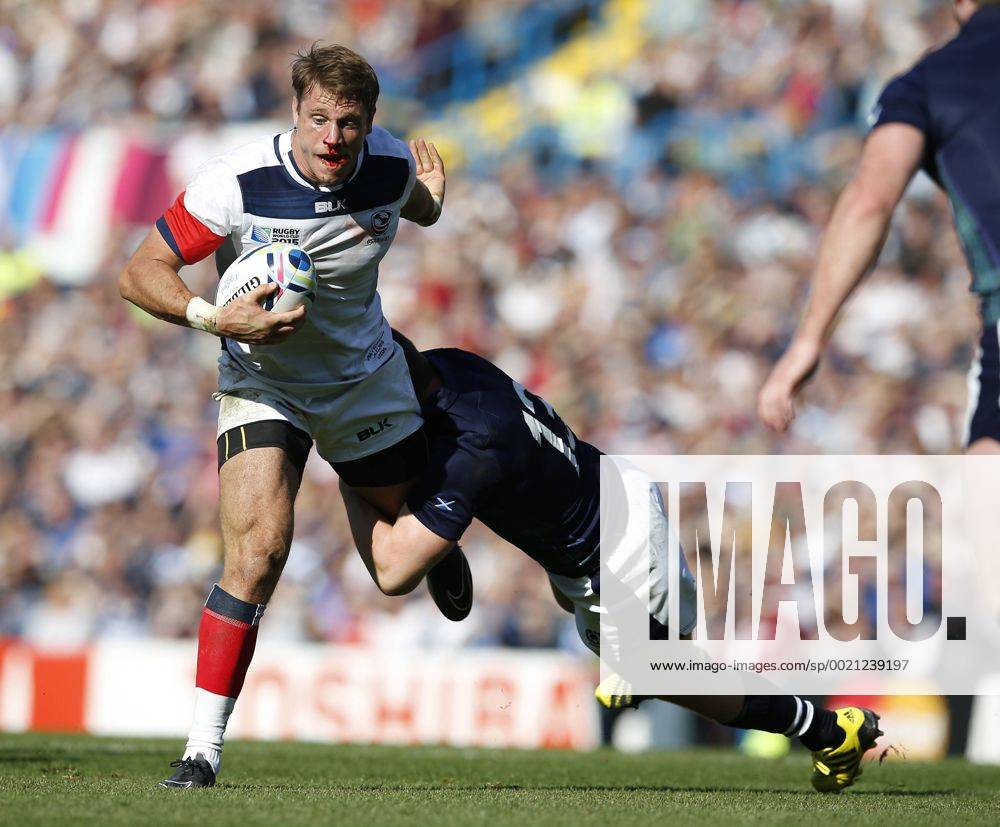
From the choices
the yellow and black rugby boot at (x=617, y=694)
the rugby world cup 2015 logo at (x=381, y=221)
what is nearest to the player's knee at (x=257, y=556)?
the rugby world cup 2015 logo at (x=381, y=221)

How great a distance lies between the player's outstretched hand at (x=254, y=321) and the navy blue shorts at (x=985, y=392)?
2.47m

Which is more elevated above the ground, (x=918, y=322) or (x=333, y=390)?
(x=918, y=322)

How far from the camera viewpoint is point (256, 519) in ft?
20.2

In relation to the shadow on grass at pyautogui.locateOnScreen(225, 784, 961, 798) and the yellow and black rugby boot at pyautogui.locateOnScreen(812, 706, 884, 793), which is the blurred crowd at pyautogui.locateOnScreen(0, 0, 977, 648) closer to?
the shadow on grass at pyautogui.locateOnScreen(225, 784, 961, 798)

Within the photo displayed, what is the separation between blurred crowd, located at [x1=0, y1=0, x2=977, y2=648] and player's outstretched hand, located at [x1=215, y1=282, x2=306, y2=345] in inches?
296

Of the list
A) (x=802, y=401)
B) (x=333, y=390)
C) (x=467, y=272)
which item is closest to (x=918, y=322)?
(x=802, y=401)

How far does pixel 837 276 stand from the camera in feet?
14.7

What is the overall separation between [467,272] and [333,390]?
1007cm

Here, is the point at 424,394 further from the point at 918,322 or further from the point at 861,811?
the point at 918,322

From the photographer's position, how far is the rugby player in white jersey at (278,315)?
6070mm

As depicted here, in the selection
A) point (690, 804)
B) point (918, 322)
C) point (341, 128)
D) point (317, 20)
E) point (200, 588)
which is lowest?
point (690, 804)

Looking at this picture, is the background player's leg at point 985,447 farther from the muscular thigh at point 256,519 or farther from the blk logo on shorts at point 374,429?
the blk logo on shorts at point 374,429

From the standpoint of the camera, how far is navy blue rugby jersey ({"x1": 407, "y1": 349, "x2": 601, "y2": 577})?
6.76 metres

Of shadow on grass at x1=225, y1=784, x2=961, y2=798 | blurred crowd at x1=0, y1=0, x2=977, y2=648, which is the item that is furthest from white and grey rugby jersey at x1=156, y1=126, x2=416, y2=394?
blurred crowd at x1=0, y1=0, x2=977, y2=648
